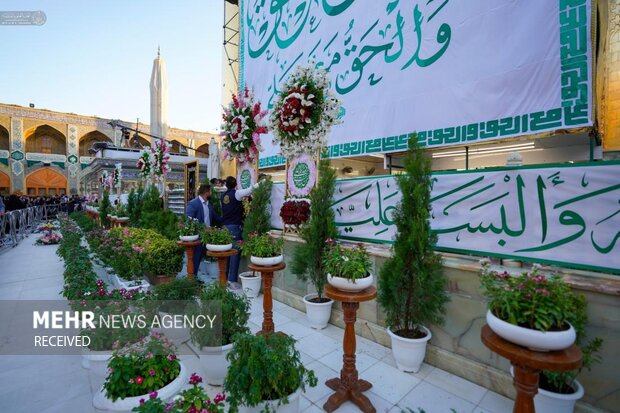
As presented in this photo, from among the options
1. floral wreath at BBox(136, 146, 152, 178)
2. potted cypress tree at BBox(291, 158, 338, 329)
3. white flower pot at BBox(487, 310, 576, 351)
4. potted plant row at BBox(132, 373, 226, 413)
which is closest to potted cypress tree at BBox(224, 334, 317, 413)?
potted plant row at BBox(132, 373, 226, 413)

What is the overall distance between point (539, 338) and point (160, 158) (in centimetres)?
988

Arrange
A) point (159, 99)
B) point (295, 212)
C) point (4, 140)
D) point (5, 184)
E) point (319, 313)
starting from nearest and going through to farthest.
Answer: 1. point (319, 313)
2. point (295, 212)
3. point (159, 99)
4. point (5, 184)
5. point (4, 140)

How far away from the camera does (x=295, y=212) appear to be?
4.51 m

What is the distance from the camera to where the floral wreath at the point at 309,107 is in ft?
13.7

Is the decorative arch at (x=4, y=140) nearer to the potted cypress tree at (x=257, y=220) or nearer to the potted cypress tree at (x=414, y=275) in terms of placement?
the potted cypress tree at (x=257, y=220)

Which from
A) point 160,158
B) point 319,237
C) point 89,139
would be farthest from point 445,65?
point 89,139

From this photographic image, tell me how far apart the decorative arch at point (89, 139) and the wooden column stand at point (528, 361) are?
34.9m

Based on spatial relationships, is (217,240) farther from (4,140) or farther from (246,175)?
(4,140)

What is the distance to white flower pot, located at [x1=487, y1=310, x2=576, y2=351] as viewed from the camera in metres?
1.50

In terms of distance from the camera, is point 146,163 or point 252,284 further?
point 146,163

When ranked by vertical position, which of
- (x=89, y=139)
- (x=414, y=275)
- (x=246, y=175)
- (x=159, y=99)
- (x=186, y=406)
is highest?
(x=89, y=139)

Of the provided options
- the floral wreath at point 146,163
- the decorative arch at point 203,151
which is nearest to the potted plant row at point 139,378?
the floral wreath at point 146,163

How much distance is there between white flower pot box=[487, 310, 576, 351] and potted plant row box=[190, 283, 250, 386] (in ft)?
6.40

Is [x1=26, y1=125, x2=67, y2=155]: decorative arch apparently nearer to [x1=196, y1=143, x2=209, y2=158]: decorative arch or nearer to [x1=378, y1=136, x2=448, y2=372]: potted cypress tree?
[x1=196, y1=143, x2=209, y2=158]: decorative arch
